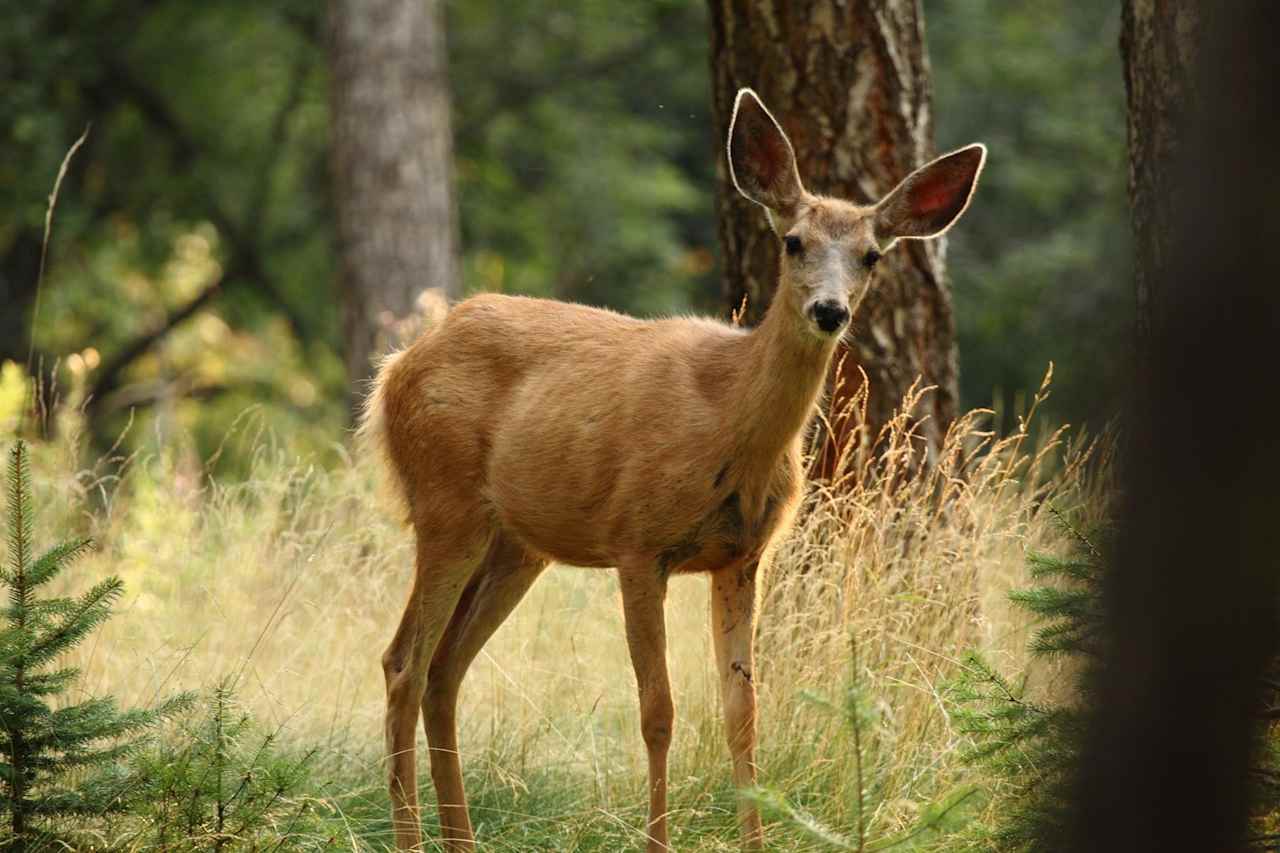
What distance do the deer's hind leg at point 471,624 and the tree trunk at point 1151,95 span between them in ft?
7.09

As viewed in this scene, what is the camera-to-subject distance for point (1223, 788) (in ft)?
6.62

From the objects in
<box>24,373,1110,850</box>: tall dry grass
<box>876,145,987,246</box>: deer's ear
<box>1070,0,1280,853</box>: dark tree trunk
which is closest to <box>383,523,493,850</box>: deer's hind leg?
<box>24,373,1110,850</box>: tall dry grass

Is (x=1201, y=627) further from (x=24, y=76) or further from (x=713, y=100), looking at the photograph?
(x=24, y=76)

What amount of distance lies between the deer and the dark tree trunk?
2490mm

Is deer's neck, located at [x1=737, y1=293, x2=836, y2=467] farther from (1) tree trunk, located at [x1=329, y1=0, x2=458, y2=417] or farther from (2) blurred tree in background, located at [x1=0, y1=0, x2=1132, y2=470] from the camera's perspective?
(2) blurred tree in background, located at [x1=0, y1=0, x2=1132, y2=470]

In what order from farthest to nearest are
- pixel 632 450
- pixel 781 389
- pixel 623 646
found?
1. pixel 623 646
2. pixel 632 450
3. pixel 781 389

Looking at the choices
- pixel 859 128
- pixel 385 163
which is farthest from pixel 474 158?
pixel 859 128

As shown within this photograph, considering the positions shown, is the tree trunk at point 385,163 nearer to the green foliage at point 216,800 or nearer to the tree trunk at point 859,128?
the tree trunk at point 859,128

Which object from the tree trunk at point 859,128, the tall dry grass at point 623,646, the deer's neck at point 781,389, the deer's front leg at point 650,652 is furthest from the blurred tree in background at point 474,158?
the deer's front leg at point 650,652

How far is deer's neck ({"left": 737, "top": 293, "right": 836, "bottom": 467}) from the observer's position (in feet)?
15.7

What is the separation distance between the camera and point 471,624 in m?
5.51

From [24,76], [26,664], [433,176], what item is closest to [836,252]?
[26,664]

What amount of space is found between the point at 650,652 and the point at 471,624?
92 cm

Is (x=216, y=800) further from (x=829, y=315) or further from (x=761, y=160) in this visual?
(x=761, y=160)
